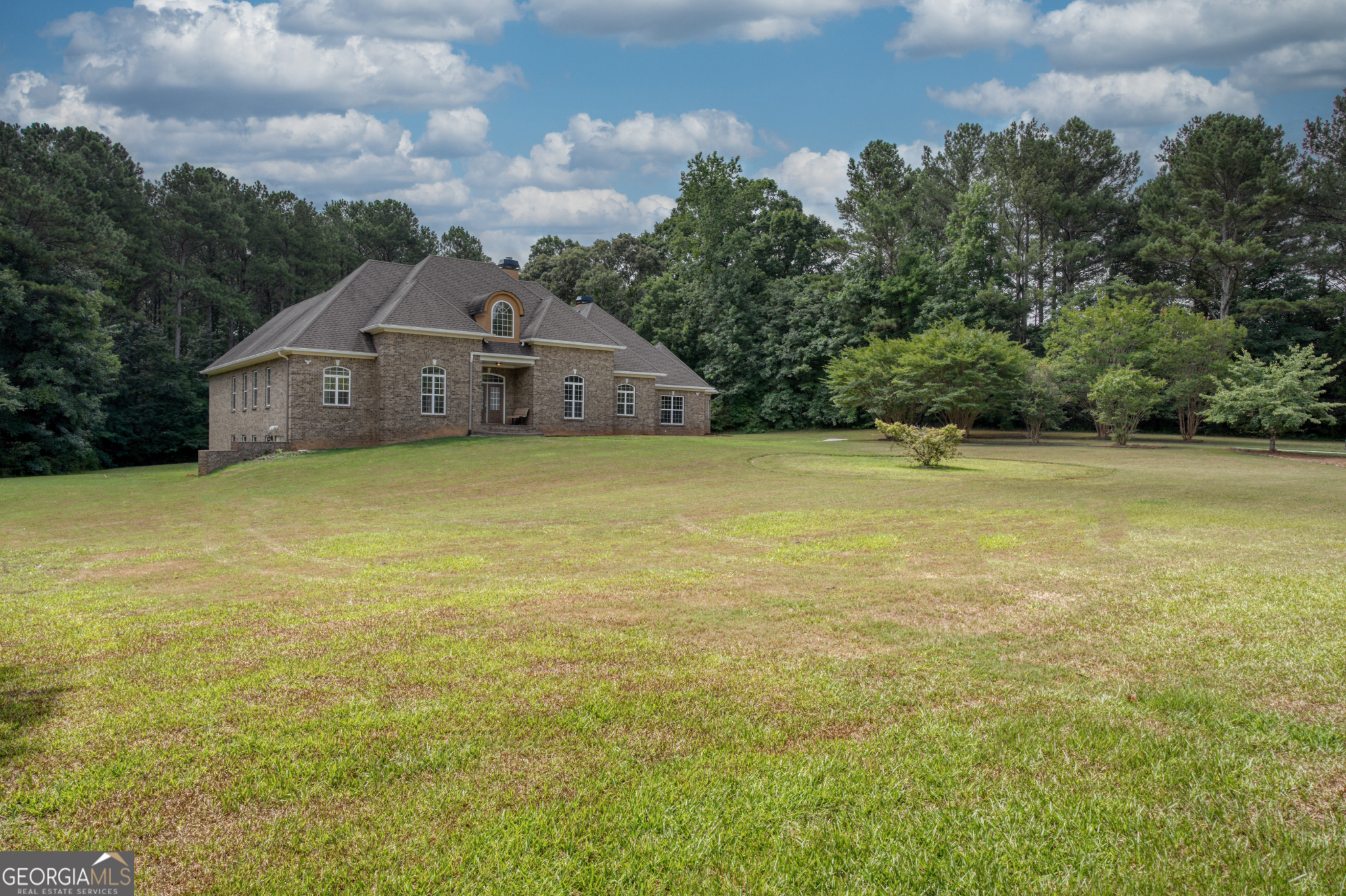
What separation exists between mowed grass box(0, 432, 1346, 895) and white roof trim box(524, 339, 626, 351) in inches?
938

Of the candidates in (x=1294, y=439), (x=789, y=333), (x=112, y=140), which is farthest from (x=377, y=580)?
(x=112, y=140)

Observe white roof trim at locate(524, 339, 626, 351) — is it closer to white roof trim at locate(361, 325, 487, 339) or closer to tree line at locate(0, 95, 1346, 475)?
white roof trim at locate(361, 325, 487, 339)

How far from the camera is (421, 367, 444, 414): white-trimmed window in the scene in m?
30.1

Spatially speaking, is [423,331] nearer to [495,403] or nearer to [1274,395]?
[495,403]

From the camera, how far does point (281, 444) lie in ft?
91.9

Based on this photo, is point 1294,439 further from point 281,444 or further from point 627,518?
point 281,444

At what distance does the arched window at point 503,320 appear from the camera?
106 ft

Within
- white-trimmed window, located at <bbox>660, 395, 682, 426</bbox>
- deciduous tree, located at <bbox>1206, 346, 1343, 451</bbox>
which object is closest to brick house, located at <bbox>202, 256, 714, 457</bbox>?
white-trimmed window, located at <bbox>660, 395, 682, 426</bbox>

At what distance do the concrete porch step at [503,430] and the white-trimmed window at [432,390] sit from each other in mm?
1731

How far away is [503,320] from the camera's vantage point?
3253cm

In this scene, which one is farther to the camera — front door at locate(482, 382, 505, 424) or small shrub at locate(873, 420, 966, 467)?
front door at locate(482, 382, 505, 424)

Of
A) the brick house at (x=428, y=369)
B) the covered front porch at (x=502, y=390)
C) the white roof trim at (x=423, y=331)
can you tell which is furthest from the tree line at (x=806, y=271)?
the covered front porch at (x=502, y=390)

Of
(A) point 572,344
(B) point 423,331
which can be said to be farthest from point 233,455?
(A) point 572,344

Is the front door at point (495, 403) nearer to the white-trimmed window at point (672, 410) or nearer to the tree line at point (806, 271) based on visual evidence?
the white-trimmed window at point (672, 410)
